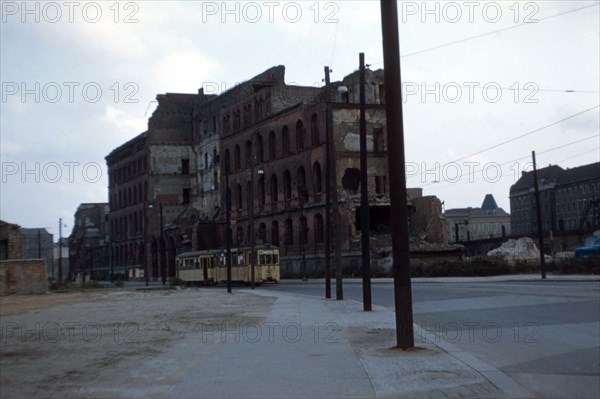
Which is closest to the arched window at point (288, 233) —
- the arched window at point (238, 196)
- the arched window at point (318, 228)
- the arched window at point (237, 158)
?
the arched window at point (318, 228)

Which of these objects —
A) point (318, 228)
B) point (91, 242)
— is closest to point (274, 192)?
point (318, 228)

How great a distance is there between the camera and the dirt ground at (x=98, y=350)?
32.2 ft

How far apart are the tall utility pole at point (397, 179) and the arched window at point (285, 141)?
2464 inches

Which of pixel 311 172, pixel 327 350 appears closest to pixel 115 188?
pixel 311 172

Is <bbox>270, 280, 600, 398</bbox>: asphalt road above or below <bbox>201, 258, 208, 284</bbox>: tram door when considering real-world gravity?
below

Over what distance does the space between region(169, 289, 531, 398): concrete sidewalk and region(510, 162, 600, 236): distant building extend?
3619 inches

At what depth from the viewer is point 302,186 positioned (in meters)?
72.6

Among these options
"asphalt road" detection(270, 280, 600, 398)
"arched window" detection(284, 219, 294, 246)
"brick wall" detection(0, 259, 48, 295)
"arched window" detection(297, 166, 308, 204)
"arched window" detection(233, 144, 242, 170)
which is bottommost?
"asphalt road" detection(270, 280, 600, 398)

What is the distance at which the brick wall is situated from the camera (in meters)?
45.9

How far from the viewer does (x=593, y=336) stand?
46.9 ft

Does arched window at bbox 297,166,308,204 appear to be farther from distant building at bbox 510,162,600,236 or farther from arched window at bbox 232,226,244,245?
distant building at bbox 510,162,600,236

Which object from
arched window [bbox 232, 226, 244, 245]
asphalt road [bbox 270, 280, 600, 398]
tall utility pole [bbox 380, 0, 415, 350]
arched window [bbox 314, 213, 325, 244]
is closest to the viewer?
asphalt road [bbox 270, 280, 600, 398]

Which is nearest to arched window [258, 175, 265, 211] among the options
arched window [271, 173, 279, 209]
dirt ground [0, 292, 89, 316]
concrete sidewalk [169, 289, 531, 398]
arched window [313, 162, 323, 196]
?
arched window [271, 173, 279, 209]

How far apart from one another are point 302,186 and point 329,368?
61.6 meters
